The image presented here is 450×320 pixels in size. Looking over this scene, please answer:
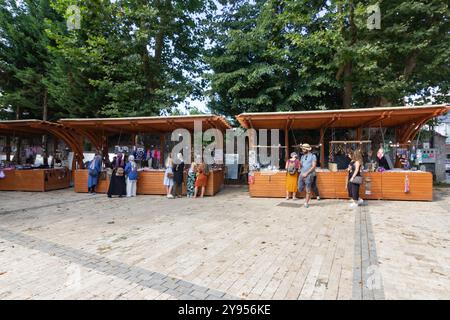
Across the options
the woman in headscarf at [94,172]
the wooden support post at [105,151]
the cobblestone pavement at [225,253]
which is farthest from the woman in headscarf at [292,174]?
the wooden support post at [105,151]

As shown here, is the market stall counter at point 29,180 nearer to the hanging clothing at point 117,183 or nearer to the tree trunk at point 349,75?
the hanging clothing at point 117,183

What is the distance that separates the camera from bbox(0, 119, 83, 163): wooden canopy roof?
11961 millimetres

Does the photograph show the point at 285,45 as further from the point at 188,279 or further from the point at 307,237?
the point at 188,279

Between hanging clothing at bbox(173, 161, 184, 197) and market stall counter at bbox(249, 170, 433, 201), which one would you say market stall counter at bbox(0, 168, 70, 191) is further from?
market stall counter at bbox(249, 170, 433, 201)

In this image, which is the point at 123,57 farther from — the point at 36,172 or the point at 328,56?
the point at 328,56

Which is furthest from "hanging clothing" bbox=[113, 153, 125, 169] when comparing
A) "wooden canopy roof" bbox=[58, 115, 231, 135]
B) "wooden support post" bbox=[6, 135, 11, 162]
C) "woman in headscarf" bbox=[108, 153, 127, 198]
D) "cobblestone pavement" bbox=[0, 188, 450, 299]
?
"wooden support post" bbox=[6, 135, 11, 162]

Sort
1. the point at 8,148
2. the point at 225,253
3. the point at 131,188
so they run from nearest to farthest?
the point at 225,253 < the point at 131,188 < the point at 8,148

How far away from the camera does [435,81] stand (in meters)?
14.0

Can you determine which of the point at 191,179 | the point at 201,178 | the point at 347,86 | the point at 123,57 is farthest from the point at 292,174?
the point at 123,57

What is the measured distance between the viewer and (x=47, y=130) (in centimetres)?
1338

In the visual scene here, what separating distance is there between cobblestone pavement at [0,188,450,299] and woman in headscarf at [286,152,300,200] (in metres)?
1.73

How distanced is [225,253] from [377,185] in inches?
290
